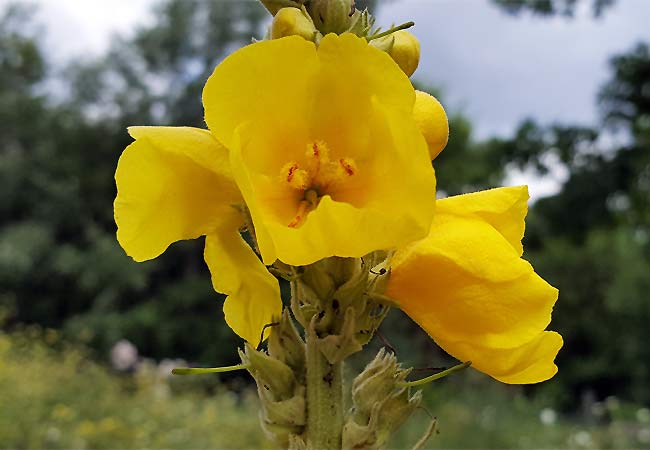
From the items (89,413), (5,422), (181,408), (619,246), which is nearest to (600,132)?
(619,246)

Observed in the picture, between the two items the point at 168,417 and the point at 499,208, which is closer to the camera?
the point at 499,208

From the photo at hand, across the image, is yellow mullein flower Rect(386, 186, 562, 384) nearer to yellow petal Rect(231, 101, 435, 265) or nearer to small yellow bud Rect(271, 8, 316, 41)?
yellow petal Rect(231, 101, 435, 265)

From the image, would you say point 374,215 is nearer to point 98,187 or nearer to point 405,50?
point 405,50

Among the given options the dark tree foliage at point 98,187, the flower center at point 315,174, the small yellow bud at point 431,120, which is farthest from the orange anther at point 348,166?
the dark tree foliage at point 98,187

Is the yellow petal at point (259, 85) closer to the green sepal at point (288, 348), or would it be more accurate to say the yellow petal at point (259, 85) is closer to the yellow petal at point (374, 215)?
the yellow petal at point (374, 215)

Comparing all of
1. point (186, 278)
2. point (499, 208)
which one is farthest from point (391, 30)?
point (186, 278)

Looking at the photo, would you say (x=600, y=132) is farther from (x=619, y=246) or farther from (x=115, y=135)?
(x=115, y=135)
